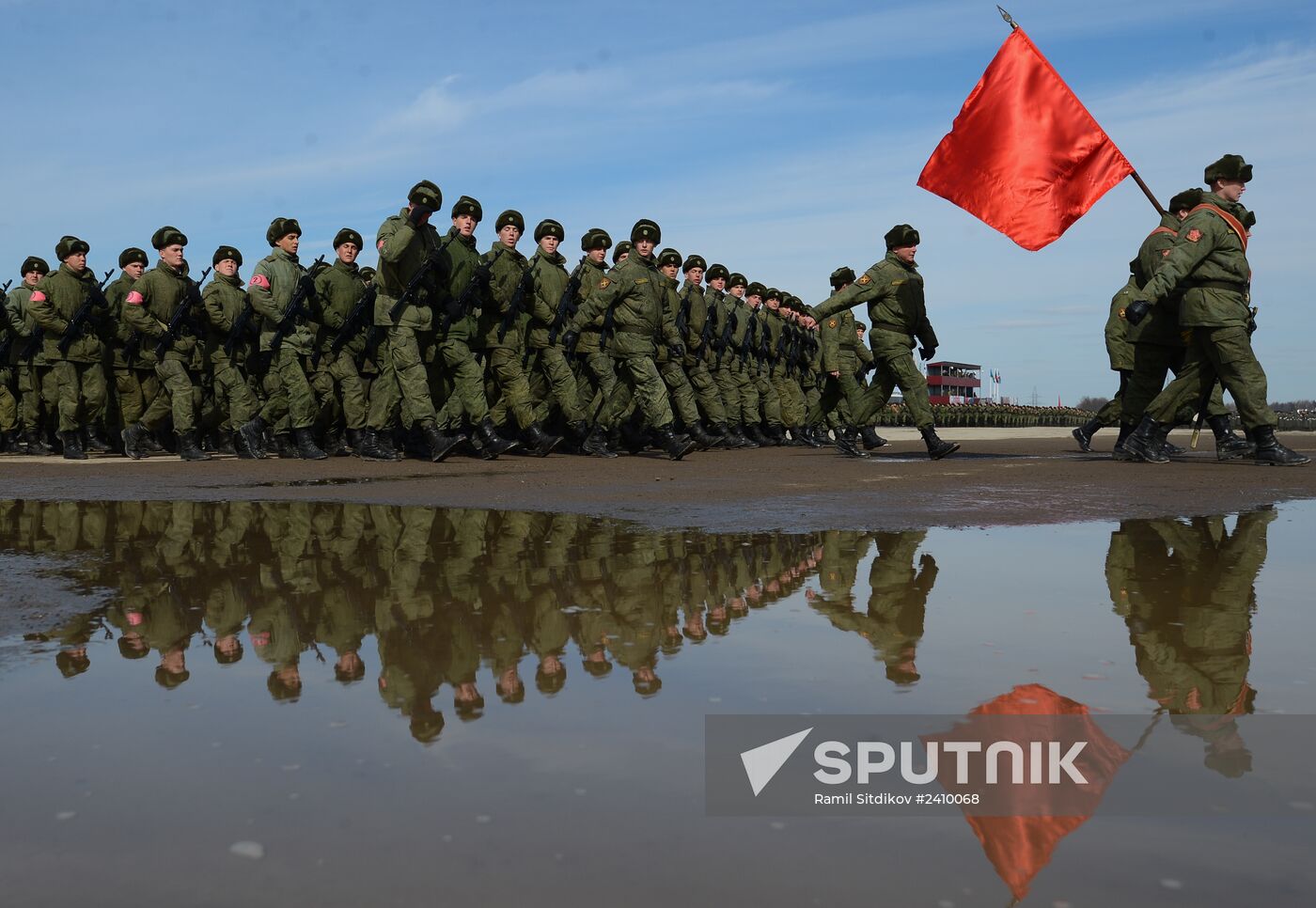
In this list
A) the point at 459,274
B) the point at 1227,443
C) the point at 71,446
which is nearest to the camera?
the point at 1227,443

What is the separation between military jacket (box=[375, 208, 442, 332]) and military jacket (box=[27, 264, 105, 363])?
432 centimetres

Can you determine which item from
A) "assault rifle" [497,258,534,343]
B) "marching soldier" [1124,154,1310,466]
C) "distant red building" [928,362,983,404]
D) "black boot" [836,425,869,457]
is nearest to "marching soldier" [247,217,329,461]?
"assault rifle" [497,258,534,343]

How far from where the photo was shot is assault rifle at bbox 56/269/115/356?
13.9m

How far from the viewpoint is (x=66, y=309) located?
552 inches

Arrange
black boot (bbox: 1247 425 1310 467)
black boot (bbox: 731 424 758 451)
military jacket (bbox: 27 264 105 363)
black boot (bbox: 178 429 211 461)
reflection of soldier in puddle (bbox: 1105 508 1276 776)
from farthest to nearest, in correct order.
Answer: black boot (bbox: 731 424 758 451)
military jacket (bbox: 27 264 105 363)
black boot (bbox: 178 429 211 461)
black boot (bbox: 1247 425 1310 467)
reflection of soldier in puddle (bbox: 1105 508 1276 776)

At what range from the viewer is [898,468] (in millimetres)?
10859

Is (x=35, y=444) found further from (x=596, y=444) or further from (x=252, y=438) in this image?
(x=596, y=444)

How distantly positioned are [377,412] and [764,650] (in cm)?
935

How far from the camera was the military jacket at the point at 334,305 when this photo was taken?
41.0 ft

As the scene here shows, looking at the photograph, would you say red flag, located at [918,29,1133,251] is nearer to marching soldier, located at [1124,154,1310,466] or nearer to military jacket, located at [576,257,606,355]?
marching soldier, located at [1124,154,1310,466]

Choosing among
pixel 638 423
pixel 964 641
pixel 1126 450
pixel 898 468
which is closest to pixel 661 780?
pixel 964 641

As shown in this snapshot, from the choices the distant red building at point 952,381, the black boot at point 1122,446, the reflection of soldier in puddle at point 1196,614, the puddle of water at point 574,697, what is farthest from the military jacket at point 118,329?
the distant red building at point 952,381

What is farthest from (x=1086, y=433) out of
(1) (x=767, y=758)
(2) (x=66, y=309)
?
(1) (x=767, y=758)

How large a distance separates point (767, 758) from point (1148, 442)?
926 centimetres
